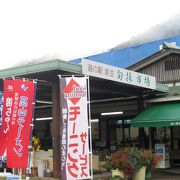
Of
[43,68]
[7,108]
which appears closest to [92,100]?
[43,68]

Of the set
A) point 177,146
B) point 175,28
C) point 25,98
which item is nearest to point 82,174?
point 25,98

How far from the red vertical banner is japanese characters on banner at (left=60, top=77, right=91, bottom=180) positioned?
1035mm

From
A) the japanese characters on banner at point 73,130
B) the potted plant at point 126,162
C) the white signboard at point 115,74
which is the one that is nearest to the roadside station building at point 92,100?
the white signboard at point 115,74

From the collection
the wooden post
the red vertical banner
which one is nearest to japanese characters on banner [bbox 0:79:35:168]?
the red vertical banner

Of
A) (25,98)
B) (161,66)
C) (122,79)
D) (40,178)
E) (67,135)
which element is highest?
(161,66)

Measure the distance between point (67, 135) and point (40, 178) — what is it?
145 inches

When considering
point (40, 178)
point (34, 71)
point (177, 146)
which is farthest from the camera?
point (177, 146)

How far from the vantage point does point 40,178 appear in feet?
43.7

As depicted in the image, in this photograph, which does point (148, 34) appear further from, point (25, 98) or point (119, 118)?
point (25, 98)

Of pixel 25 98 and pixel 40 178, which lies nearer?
pixel 25 98

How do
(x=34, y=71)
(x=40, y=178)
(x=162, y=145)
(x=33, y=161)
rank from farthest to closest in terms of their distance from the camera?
(x=162, y=145)
(x=33, y=161)
(x=40, y=178)
(x=34, y=71)

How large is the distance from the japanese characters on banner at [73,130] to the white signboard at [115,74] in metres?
2.05

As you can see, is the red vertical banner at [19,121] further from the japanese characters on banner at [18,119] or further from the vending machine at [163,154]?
the vending machine at [163,154]

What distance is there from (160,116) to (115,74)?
403 centimetres
